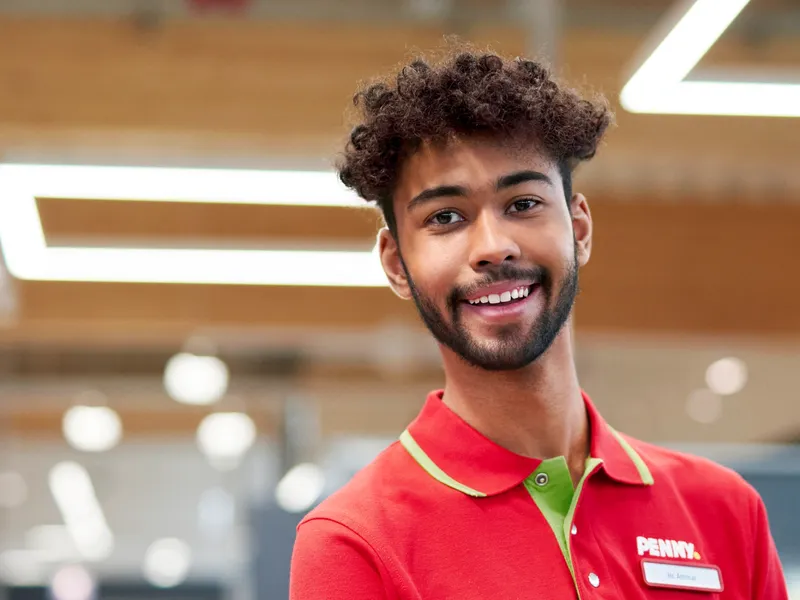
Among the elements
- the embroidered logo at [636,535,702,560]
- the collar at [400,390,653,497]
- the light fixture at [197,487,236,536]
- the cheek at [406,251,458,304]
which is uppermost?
the light fixture at [197,487,236,536]

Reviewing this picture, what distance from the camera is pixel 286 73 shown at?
4664 millimetres

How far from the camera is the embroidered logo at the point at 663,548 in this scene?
1542 millimetres

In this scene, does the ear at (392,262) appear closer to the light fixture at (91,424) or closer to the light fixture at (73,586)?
the light fixture at (91,424)

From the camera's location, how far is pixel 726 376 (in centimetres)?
1111

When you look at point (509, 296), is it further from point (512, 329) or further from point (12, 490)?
point (12, 490)

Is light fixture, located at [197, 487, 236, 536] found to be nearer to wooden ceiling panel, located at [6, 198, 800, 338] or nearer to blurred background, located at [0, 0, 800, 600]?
blurred background, located at [0, 0, 800, 600]

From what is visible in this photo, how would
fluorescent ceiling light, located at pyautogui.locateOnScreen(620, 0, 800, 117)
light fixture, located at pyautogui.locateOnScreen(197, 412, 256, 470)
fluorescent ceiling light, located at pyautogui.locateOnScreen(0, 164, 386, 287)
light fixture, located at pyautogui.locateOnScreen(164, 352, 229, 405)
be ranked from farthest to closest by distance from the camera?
light fixture, located at pyautogui.locateOnScreen(197, 412, 256, 470), light fixture, located at pyautogui.locateOnScreen(164, 352, 229, 405), fluorescent ceiling light, located at pyautogui.locateOnScreen(0, 164, 386, 287), fluorescent ceiling light, located at pyautogui.locateOnScreen(620, 0, 800, 117)

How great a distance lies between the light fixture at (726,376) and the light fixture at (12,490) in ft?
27.6

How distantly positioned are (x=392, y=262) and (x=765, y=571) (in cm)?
63

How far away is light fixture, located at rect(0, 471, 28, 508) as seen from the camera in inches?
606

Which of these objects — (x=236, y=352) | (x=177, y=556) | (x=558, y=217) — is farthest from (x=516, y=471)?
(x=177, y=556)

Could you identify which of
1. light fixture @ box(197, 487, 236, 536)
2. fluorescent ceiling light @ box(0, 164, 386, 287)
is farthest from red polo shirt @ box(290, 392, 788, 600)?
light fixture @ box(197, 487, 236, 536)

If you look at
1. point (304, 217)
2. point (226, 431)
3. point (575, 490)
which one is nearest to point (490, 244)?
point (575, 490)

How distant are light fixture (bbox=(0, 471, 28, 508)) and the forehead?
14099mm
